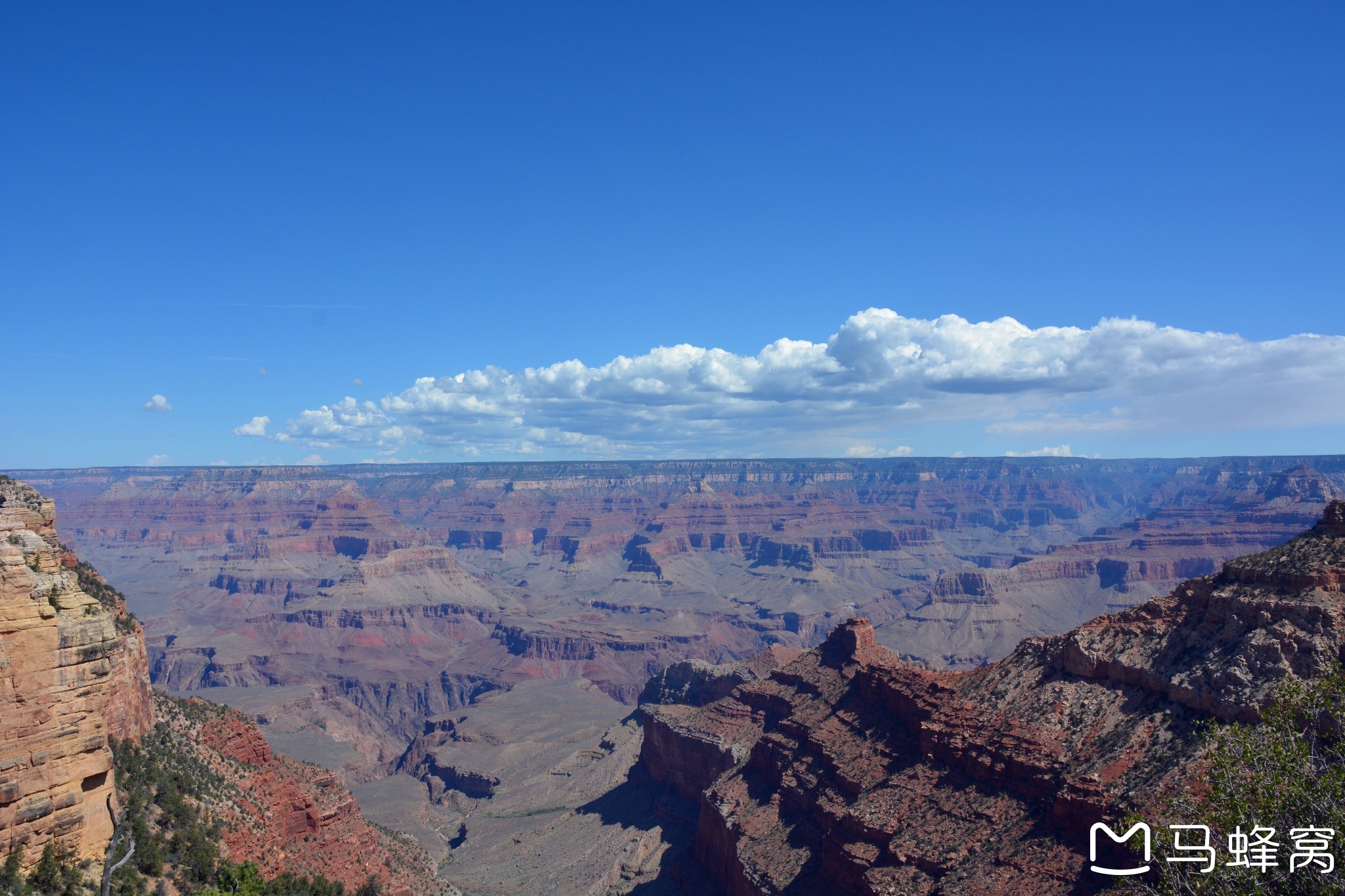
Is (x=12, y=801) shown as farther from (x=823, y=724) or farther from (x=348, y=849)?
(x=823, y=724)

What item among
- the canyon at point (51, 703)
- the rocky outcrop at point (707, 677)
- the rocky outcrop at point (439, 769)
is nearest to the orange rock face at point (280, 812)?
the canyon at point (51, 703)

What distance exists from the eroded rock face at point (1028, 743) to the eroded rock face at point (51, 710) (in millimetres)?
33787

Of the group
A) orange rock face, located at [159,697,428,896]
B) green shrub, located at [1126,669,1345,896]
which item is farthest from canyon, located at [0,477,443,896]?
green shrub, located at [1126,669,1345,896]

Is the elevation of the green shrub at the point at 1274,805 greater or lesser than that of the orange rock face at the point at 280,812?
greater

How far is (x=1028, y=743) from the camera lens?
41.5 meters

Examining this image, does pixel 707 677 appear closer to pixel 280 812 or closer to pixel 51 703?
pixel 280 812

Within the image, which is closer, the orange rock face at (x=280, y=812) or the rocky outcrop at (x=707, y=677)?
the orange rock face at (x=280, y=812)

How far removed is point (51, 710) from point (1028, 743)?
130 feet

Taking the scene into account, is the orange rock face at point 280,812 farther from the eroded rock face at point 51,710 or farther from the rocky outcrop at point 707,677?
the rocky outcrop at point 707,677

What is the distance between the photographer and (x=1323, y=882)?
16172 mm

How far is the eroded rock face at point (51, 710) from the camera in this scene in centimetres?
1823

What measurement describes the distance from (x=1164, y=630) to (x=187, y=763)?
156ft

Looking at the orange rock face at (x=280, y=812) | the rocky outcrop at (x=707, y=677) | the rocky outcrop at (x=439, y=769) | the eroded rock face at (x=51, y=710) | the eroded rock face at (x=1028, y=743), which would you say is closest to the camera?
the eroded rock face at (x=51, y=710)

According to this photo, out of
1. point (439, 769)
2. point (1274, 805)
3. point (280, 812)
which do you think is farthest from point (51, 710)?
point (439, 769)
